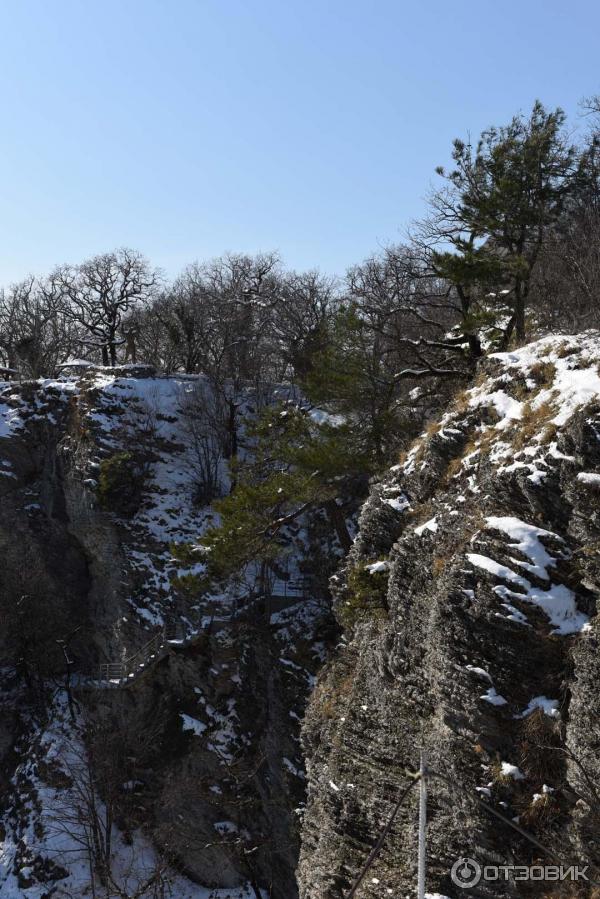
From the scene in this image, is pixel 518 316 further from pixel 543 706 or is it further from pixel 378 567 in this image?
pixel 543 706

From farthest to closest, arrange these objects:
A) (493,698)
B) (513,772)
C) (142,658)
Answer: (142,658), (493,698), (513,772)

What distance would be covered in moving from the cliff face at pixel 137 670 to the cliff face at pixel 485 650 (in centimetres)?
787

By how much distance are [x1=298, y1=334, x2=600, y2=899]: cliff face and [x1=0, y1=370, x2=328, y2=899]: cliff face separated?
787 cm

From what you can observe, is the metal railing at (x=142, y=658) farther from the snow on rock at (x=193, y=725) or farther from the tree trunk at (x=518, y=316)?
the tree trunk at (x=518, y=316)

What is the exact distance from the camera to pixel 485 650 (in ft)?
26.7

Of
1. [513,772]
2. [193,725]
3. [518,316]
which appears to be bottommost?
[193,725]

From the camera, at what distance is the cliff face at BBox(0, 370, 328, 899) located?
60.6 ft

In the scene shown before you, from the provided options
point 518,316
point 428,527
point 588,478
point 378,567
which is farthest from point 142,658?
point 588,478

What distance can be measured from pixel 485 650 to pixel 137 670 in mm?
14911

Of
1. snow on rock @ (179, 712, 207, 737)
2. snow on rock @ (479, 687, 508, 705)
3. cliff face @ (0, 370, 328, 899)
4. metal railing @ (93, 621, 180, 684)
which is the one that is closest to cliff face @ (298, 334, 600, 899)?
snow on rock @ (479, 687, 508, 705)

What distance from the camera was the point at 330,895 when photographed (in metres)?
9.78

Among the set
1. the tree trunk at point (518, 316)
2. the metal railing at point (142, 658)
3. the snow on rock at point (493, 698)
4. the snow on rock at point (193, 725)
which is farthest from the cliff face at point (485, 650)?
the metal railing at point (142, 658)

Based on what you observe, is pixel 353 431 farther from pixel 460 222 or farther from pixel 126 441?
pixel 126 441

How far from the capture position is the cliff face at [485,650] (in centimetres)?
754
